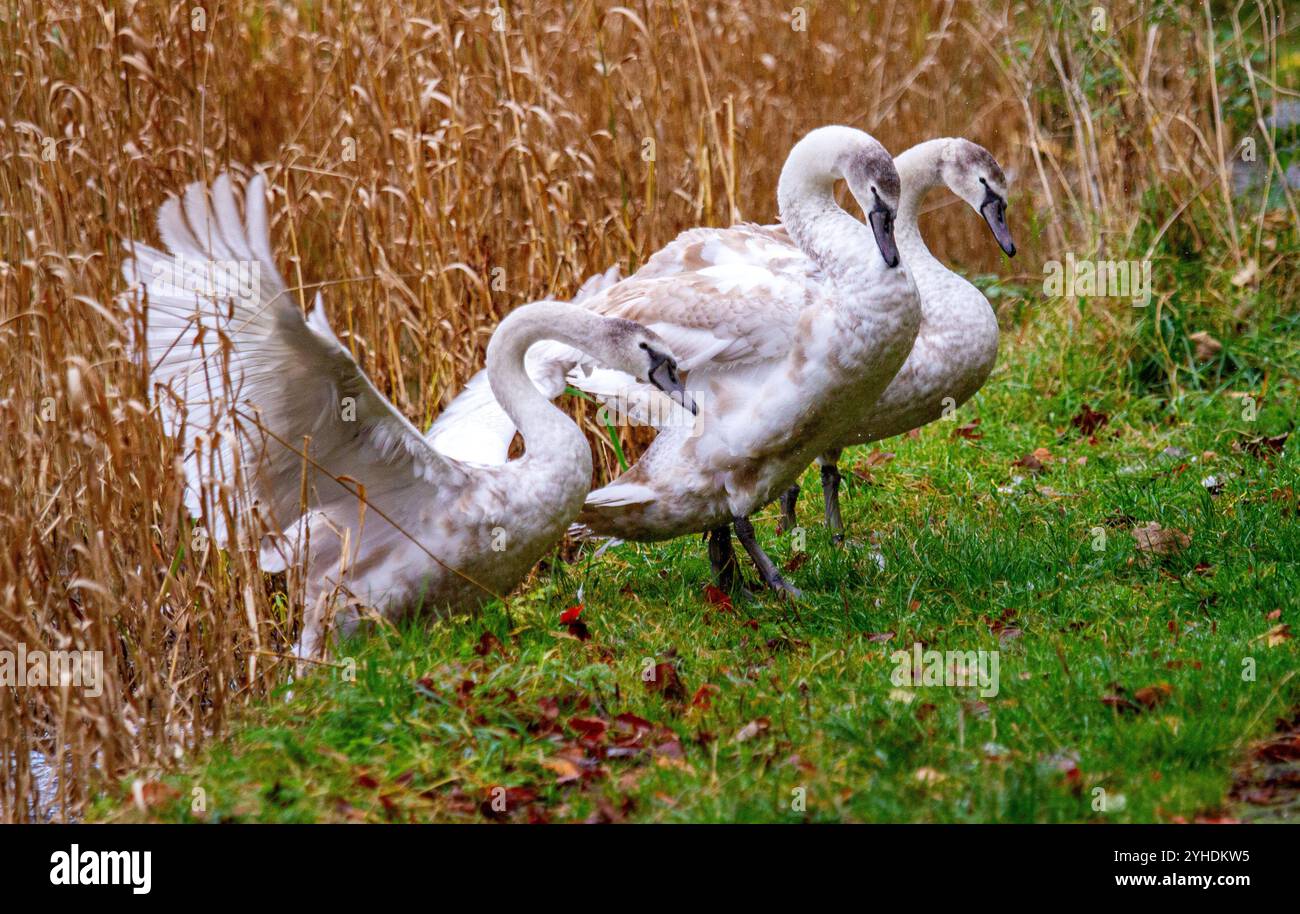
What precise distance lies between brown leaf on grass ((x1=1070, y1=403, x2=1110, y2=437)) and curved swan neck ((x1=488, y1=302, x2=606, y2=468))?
3481 millimetres

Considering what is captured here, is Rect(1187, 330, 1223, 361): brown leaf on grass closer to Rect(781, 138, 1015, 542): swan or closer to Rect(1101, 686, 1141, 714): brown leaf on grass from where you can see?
Rect(781, 138, 1015, 542): swan

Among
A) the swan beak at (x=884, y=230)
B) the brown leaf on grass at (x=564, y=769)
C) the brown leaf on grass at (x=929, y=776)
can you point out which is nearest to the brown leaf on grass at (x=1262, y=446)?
the swan beak at (x=884, y=230)

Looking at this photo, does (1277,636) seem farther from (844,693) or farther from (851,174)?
(851,174)

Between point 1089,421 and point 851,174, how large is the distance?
2.85m

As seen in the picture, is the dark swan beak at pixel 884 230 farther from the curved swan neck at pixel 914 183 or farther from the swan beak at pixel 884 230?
the curved swan neck at pixel 914 183

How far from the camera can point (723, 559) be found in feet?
17.7

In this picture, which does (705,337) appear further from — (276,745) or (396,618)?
(276,745)

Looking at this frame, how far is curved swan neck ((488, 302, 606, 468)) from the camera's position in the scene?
4520 millimetres

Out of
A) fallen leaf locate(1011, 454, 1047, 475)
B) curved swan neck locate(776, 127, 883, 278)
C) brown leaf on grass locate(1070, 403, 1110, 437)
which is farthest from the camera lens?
brown leaf on grass locate(1070, 403, 1110, 437)

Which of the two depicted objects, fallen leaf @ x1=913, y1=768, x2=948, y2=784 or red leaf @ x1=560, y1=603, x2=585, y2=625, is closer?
fallen leaf @ x1=913, y1=768, x2=948, y2=784

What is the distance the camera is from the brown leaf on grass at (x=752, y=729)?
150 inches

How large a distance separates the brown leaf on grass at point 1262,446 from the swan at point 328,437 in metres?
3.02

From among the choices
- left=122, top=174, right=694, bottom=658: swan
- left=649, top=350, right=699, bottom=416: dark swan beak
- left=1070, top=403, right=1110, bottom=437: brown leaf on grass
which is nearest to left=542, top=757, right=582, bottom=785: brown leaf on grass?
left=122, top=174, right=694, bottom=658: swan

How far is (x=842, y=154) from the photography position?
5.03m
